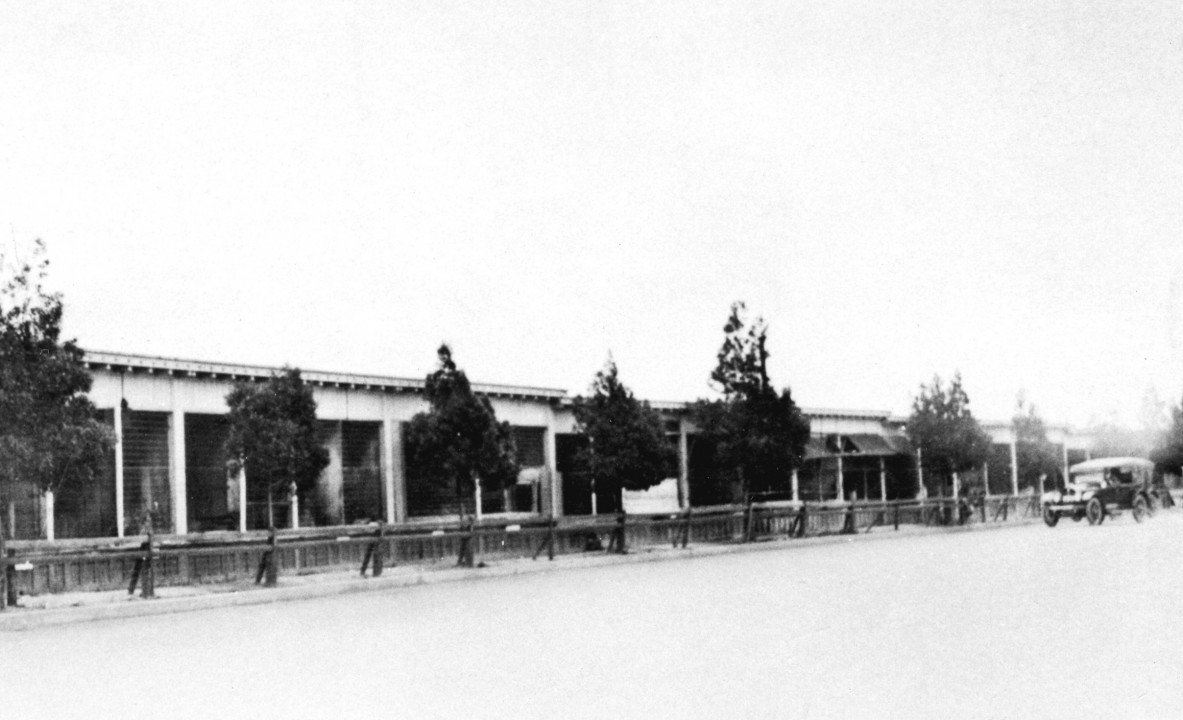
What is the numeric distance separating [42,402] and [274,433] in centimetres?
594

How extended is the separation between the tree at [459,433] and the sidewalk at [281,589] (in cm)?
212

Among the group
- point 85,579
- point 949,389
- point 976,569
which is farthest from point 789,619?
point 949,389

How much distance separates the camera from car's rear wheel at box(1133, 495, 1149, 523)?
41.4 metres

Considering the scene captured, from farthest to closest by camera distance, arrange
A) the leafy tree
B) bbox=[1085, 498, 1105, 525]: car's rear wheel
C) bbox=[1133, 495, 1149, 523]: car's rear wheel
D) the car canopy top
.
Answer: the leafy tree
the car canopy top
bbox=[1085, 498, 1105, 525]: car's rear wheel
bbox=[1133, 495, 1149, 523]: car's rear wheel

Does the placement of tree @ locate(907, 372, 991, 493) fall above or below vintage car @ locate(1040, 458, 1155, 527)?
above

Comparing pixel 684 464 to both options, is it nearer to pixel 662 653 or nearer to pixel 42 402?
pixel 42 402

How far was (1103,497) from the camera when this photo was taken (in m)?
42.4

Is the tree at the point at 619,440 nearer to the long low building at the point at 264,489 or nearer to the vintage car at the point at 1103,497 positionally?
the long low building at the point at 264,489

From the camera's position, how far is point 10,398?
19500mm

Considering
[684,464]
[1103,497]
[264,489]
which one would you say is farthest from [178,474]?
[1103,497]

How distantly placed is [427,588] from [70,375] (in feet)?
24.0

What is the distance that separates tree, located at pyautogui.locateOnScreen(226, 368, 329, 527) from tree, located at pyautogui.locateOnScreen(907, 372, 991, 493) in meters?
28.8

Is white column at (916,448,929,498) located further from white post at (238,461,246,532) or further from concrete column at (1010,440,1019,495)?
white post at (238,461,246,532)

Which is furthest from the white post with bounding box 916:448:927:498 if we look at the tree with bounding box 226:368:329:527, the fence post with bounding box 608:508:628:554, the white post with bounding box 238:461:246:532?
the tree with bounding box 226:368:329:527
